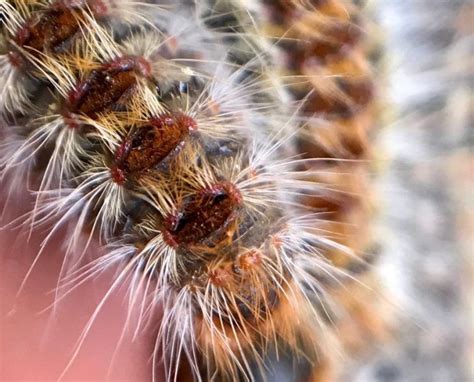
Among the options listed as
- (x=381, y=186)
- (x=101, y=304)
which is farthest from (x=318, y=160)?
(x=101, y=304)

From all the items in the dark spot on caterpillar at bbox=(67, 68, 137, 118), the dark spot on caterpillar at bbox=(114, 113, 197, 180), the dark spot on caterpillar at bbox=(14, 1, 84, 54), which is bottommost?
the dark spot on caterpillar at bbox=(114, 113, 197, 180)

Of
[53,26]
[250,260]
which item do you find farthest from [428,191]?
[53,26]

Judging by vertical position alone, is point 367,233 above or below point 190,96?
below

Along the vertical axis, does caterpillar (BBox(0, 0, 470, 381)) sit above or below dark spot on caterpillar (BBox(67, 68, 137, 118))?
below

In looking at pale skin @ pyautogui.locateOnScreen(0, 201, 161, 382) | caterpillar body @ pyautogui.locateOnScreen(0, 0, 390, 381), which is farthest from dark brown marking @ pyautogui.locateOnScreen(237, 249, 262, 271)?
pale skin @ pyautogui.locateOnScreen(0, 201, 161, 382)

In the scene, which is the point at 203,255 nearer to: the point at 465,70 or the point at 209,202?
the point at 209,202

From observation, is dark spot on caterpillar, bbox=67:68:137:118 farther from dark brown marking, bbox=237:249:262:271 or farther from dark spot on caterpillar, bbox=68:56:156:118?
dark brown marking, bbox=237:249:262:271

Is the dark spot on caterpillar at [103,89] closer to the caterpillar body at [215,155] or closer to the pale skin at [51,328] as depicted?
the caterpillar body at [215,155]

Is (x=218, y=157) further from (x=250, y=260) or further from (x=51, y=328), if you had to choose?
(x=51, y=328)

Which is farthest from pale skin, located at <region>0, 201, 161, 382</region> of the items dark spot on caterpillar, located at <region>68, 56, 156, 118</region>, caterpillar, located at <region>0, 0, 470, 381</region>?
dark spot on caterpillar, located at <region>68, 56, 156, 118</region>

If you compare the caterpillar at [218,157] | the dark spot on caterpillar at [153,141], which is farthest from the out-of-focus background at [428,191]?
the dark spot on caterpillar at [153,141]
